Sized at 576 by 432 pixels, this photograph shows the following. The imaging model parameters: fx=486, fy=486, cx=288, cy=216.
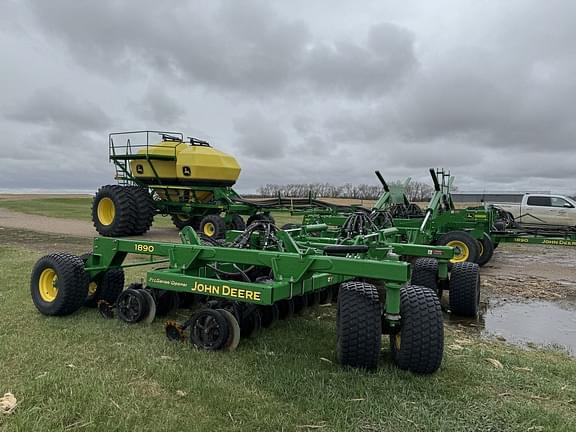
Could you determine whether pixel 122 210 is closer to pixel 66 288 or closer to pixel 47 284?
pixel 47 284

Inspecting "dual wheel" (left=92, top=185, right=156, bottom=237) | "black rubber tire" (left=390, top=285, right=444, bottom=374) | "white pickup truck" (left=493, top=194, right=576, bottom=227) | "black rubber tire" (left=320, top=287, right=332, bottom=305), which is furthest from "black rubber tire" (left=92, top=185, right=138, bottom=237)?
"white pickup truck" (left=493, top=194, right=576, bottom=227)

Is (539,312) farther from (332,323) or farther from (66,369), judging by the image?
(66,369)

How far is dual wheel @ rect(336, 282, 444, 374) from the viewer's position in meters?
3.61

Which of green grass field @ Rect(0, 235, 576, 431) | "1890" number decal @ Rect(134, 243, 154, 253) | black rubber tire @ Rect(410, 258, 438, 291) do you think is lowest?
green grass field @ Rect(0, 235, 576, 431)

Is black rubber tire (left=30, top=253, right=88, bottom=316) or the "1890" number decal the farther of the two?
black rubber tire (left=30, top=253, right=88, bottom=316)

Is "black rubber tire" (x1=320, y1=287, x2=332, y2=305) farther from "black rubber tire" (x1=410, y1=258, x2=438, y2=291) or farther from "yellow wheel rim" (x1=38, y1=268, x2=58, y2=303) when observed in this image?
"yellow wheel rim" (x1=38, y1=268, x2=58, y2=303)

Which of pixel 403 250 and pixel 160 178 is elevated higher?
pixel 160 178

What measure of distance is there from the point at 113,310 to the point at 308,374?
98.3 inches

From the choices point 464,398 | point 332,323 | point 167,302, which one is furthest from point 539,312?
point 167,302

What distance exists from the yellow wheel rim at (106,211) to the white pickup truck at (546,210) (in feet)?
42.3

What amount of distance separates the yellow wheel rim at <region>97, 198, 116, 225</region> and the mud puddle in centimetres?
1027

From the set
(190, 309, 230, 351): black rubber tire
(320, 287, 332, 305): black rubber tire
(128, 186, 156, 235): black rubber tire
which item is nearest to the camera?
(190, 309, 230, 351): black rubber tire

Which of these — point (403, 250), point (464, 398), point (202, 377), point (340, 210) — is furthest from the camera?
point (340, 210)

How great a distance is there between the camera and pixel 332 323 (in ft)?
17.4
